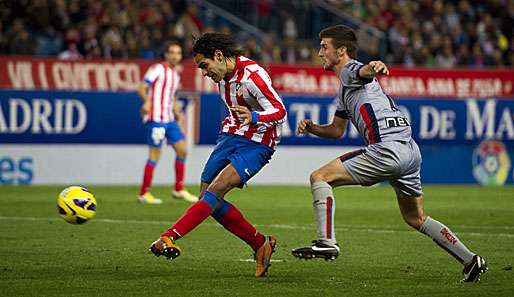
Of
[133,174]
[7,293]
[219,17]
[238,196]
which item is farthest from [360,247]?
[219,17]

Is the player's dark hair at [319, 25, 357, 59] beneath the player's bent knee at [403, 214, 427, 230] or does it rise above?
above

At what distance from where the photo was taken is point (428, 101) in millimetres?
21844

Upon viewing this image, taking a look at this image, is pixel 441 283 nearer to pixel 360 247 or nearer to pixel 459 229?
pixel 360 247

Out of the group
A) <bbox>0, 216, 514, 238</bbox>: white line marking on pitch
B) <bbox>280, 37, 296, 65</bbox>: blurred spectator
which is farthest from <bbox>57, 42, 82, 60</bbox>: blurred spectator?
<bbox>0, 216, 514, 238</bbox>: white line marking on pitch

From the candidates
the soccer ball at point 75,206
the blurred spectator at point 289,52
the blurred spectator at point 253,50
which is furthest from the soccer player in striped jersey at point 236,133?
the blurred spectator at point 289,52

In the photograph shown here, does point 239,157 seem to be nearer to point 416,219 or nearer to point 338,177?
point 338,177

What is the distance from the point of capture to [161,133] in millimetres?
16922

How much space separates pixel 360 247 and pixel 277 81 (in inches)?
616

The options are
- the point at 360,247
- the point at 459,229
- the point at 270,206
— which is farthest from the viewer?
the point at 270,206

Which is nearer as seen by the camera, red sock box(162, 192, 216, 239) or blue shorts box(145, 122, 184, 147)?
red sock box(162, 192, 216, 239)

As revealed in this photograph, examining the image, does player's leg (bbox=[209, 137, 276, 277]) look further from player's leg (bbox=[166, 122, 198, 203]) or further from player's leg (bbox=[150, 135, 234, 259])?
player's leg (bbox=[166, 122, 198, 203])

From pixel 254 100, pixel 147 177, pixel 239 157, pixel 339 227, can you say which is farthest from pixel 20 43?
pixel 239 157

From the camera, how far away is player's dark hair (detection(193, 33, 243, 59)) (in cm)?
895

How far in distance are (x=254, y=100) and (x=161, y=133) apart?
317 inches
